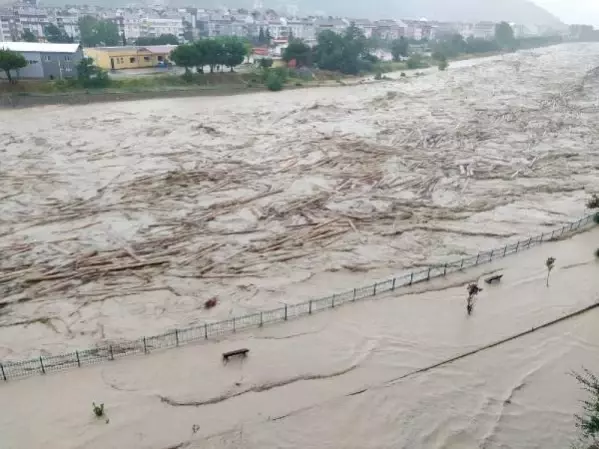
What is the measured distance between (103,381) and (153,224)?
6574 millimetres

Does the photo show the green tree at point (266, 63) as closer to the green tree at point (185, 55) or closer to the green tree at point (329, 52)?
the green tree at point (329, 52)

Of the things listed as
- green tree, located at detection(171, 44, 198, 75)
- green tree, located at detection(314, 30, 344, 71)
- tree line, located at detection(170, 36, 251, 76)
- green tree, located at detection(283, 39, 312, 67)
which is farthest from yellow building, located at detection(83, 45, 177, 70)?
green tree, located at detection(314, 30, 344, 71)

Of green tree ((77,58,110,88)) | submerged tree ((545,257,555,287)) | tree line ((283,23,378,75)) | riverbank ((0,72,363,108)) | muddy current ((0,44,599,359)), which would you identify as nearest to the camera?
muddy current ((0,44,599,359))

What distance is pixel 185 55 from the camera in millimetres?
38375

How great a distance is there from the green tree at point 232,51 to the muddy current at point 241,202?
10784mm

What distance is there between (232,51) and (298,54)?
29.5 feet

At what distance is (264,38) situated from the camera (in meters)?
67.6

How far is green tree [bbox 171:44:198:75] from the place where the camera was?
38.3 meters

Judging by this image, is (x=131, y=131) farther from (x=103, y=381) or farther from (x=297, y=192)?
(x=103, y=381)

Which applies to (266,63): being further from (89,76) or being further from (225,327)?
(225,327)

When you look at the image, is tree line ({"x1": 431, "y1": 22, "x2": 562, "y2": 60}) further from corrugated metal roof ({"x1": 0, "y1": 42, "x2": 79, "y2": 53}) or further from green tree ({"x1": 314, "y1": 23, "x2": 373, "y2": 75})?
corrugated metal roof ({"x1": 0, "y1": 42, "x2": 79, "y2": 53})

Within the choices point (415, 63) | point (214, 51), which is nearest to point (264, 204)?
point (214, 51)

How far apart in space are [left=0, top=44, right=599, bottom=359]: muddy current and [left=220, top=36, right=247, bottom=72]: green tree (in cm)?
1078

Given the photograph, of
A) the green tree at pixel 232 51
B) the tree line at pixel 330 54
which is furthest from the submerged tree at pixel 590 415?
the tree line at pixel 330 54
